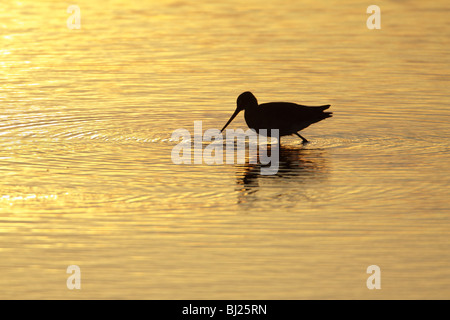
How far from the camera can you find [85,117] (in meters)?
15.7

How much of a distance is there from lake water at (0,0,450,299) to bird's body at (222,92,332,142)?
0.31 m

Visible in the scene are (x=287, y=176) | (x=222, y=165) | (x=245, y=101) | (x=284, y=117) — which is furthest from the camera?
(x=245, y=101)

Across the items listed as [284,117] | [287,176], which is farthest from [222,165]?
[284,117]

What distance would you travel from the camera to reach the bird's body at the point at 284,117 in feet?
47.3

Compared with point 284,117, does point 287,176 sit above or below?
→ below

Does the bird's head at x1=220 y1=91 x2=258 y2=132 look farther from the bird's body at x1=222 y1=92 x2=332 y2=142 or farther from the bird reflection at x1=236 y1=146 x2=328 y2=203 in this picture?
the bird reflection at x1=236 y1=146 x2=328 y2=203

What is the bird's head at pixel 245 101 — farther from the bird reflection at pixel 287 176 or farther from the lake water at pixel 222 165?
the bird reflection at pixel 287 176

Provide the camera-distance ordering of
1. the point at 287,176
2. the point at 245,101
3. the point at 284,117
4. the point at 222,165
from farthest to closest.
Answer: the point at 245,101 → the point at 284,117 → the point at 222,165 → the point at 287,176

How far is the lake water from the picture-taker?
9.18 metres

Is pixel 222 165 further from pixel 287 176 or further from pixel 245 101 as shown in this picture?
pixel 245 101

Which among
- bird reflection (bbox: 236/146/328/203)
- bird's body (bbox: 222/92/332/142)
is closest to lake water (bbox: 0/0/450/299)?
bird reflection (bbox: 236/146/328/203)

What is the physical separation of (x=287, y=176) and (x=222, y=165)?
98 cm

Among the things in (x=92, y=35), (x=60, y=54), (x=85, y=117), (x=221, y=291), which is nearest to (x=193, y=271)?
(x=221, y=291)

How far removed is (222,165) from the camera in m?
13.1
